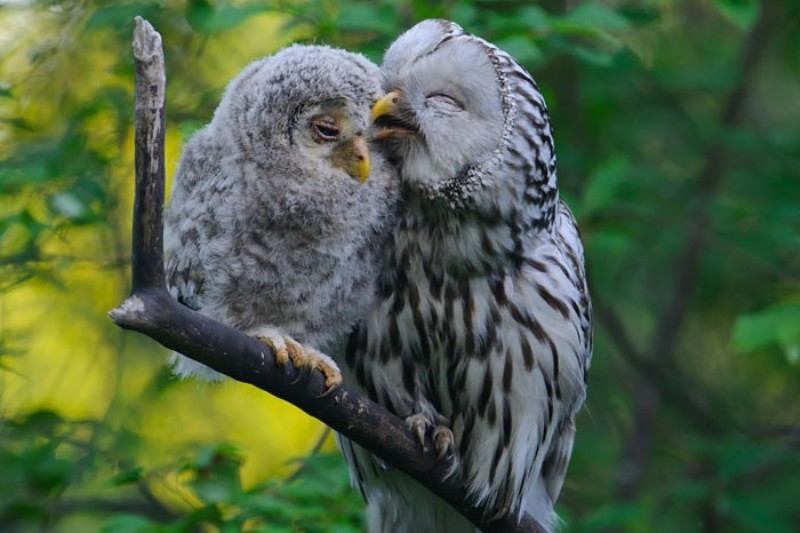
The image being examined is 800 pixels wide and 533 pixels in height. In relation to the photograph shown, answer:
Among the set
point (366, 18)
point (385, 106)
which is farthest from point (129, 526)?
point (366, 18)

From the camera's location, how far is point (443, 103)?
299 cm

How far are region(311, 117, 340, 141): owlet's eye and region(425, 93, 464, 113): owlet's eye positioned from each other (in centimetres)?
24

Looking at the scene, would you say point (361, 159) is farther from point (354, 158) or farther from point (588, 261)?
point (588, 261)

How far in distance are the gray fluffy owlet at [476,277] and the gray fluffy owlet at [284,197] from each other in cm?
12

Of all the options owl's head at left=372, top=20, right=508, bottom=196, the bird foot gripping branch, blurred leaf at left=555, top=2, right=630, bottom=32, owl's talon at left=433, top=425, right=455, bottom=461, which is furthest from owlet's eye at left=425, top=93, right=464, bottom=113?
blurred leaf at left=555, top=2, right=630, bottom=32

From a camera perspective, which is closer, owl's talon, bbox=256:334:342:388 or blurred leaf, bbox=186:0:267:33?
owl's talon, bbox=256:334:342:388

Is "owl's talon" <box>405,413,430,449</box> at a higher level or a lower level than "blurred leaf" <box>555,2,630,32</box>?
lower

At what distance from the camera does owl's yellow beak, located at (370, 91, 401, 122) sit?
2.92 metres

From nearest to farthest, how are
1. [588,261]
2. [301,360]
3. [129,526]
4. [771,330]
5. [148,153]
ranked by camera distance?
[148,153]
[301,360]
[129,526]
[771,330]
[588,261]

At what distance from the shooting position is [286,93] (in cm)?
286

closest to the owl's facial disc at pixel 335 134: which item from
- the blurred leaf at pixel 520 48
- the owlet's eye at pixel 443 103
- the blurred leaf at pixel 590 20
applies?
the owlet's eye at pixel 443 103

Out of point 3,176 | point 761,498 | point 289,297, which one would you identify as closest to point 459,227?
point 289,297

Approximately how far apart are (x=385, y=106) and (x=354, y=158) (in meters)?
0.15

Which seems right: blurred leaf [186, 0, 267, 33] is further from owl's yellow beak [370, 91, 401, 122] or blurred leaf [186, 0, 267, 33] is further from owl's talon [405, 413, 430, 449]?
owl's talon [405, 413, 430, 449]
